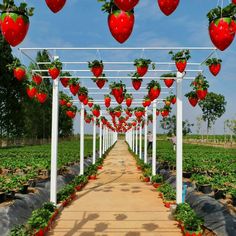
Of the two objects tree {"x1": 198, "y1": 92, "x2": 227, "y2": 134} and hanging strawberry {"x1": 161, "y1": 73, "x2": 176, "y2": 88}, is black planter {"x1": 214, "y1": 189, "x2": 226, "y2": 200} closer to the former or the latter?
hanging strawberry {"x1": 161, "y1": 73, "x2": 176, "y2": 88}

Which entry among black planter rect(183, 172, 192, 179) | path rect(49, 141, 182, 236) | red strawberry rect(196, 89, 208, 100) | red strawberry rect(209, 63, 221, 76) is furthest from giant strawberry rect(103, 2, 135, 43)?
black planter rect(183, 172, 192, 179)

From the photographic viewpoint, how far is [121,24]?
305 cm

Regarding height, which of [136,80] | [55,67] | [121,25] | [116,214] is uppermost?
[55,67]

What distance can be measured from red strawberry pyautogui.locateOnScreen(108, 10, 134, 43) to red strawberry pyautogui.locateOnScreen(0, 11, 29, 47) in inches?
31.6

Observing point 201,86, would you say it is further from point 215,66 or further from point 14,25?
point 14,25

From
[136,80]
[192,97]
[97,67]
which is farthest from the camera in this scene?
[192,97]

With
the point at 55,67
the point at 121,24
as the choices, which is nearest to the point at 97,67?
the point at 55,67

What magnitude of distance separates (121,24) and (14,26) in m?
0.97

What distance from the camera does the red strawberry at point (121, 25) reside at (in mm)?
3037

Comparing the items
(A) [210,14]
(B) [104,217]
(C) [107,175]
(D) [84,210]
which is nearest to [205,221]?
(B) [104,217]

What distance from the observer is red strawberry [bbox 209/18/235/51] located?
11.1 ft

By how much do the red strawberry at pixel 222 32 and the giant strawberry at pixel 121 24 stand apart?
81cm

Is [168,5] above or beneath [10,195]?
above

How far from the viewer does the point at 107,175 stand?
19.3m
